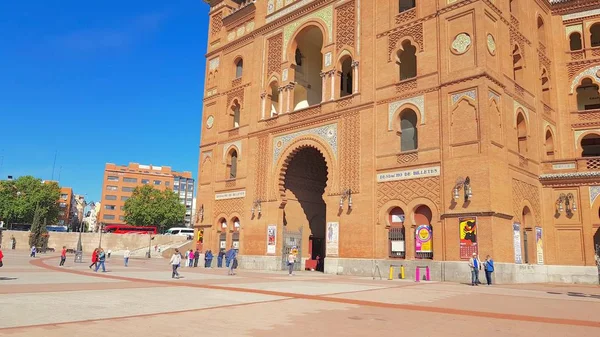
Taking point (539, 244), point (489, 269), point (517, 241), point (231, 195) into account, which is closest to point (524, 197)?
point (517, 241)

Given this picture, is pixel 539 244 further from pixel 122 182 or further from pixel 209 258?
pixel 122 182

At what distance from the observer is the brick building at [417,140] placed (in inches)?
798

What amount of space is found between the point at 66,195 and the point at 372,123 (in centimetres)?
11901

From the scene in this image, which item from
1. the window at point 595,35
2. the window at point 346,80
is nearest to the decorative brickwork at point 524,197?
the window at point 595,35

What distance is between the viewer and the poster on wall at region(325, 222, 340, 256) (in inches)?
949

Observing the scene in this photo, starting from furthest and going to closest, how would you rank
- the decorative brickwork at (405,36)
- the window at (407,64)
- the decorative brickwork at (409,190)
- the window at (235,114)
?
the window at (235,114) < the window at (407,64) < the decorative brickwork at (405,36) < the decorative brickwork at (409,190)

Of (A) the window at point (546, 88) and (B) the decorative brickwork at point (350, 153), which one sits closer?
(B) the decorative brickwork at point (350, 153)

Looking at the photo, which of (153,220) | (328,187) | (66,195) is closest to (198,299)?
(328,187)

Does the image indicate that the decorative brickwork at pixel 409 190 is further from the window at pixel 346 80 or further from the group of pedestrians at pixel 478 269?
the window at pixel 346 80

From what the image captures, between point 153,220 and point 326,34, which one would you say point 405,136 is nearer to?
point 326,34

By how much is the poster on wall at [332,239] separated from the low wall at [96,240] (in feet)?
114

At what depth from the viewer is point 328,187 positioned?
25109 mm

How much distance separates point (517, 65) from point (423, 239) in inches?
409

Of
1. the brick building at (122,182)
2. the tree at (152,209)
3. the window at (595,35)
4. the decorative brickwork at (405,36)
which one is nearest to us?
the decorative brickwork at (405,36)
